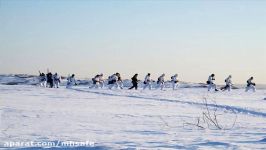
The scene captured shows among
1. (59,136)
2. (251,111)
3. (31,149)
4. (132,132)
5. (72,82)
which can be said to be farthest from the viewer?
(72,82)

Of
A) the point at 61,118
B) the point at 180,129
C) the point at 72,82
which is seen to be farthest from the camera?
the point at 72,82

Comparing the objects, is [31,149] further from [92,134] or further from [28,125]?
[28,125]

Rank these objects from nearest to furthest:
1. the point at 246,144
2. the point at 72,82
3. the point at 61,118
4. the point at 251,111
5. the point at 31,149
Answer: the point at 31,149 → the point at 246,144 → the point at 61,118 → the point at 251,111 → the point at 72,82

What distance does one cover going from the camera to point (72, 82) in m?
46.5

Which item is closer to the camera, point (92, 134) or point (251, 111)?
point (92, 134)

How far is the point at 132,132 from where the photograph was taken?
9.82 metres

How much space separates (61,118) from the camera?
12.5 meters

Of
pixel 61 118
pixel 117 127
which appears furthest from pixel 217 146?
pixel 61 118

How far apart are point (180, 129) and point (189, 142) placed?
2616 millimetres

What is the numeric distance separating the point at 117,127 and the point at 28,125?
186 cm

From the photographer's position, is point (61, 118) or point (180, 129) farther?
point (61, 118)

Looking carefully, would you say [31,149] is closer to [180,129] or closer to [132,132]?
[132,132]

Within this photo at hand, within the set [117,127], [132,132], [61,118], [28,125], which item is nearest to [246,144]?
[132,132]

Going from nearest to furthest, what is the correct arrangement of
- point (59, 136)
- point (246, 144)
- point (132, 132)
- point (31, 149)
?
point (31, 149) < point (246, 144) < point (59, 136) < point (132, 132)
